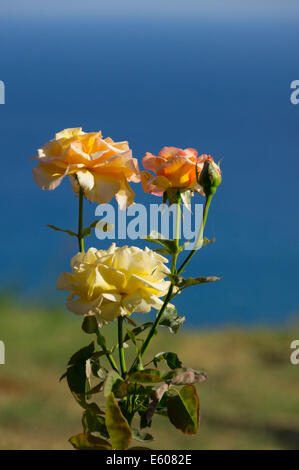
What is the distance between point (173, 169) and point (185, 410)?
211mm

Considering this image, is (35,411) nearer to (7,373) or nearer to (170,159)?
→ (7,373)

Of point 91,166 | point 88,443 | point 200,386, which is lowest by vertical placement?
point 88,443

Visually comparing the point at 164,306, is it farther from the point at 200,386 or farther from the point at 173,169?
the point at 200,386

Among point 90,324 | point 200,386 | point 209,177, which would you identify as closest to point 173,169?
point 209,177

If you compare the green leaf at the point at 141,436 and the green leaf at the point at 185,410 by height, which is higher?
the green leaf at the point at 185,410

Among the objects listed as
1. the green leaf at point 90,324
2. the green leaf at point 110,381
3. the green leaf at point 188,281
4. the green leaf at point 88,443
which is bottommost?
the green leaf at point 88,443

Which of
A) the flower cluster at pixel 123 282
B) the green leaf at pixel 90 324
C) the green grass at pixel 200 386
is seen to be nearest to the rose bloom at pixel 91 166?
the flower cluster at pixel 123 282

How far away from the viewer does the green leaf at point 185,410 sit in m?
0.56

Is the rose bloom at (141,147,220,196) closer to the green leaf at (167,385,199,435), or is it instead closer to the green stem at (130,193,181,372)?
the green stem at (130,193,181,372)

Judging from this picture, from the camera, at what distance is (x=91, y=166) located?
59 cm

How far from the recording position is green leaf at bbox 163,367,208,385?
549 mm

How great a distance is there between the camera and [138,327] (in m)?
0.61

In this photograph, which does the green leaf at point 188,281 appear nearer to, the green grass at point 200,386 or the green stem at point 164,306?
the green stem at point 164,306

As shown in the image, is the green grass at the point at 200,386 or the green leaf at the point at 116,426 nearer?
the green leaf at the point at 116,426
